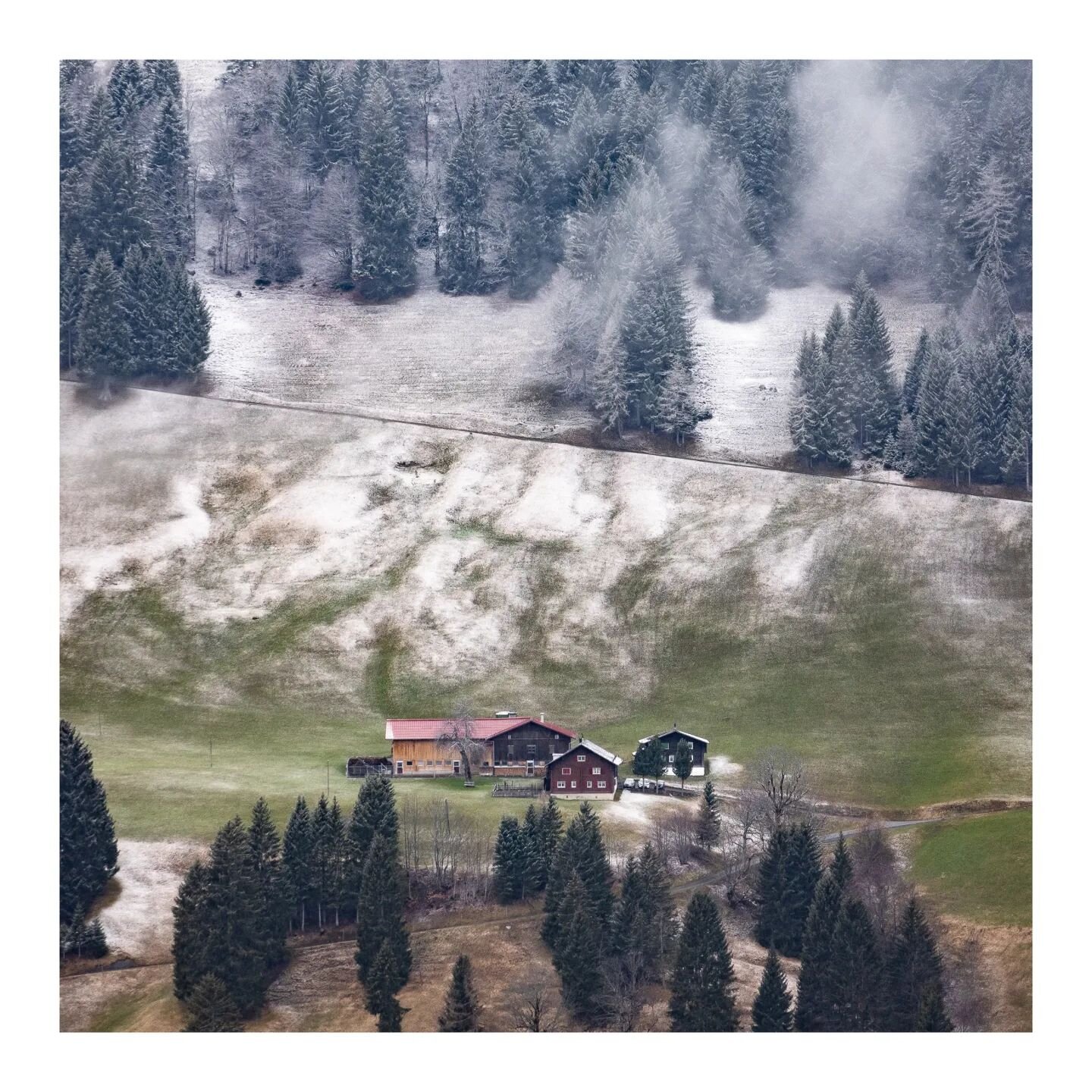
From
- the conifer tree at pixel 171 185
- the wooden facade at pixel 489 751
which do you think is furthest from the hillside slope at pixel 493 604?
the conifer tree at pixel 171 185

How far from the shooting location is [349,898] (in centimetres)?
→ 8556

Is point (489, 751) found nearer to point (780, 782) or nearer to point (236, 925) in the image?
point (780, 782)

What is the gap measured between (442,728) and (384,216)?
50861 mm

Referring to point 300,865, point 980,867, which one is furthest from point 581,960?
point 980,867

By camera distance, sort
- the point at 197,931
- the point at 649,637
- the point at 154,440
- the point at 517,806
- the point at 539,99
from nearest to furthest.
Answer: the point at 197,931 → the point at 517,806 → the point at 649,637 → the point at 154,440 → the point at 539,99

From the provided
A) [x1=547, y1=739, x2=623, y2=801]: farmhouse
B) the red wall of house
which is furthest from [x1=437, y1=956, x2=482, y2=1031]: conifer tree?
the red wall of house

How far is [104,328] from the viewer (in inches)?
4643

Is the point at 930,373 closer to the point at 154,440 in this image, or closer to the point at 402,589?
the point at 402,589

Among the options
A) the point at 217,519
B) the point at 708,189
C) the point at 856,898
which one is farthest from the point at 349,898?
the point at 708,189

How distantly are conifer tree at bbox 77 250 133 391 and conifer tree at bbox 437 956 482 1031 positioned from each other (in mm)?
51295

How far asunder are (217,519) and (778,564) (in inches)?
1364

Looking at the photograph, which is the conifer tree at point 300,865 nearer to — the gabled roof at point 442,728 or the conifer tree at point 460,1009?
the conifer tree at point 460,1009

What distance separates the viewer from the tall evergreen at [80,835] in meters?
84.8

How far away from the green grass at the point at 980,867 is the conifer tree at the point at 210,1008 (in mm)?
33351
